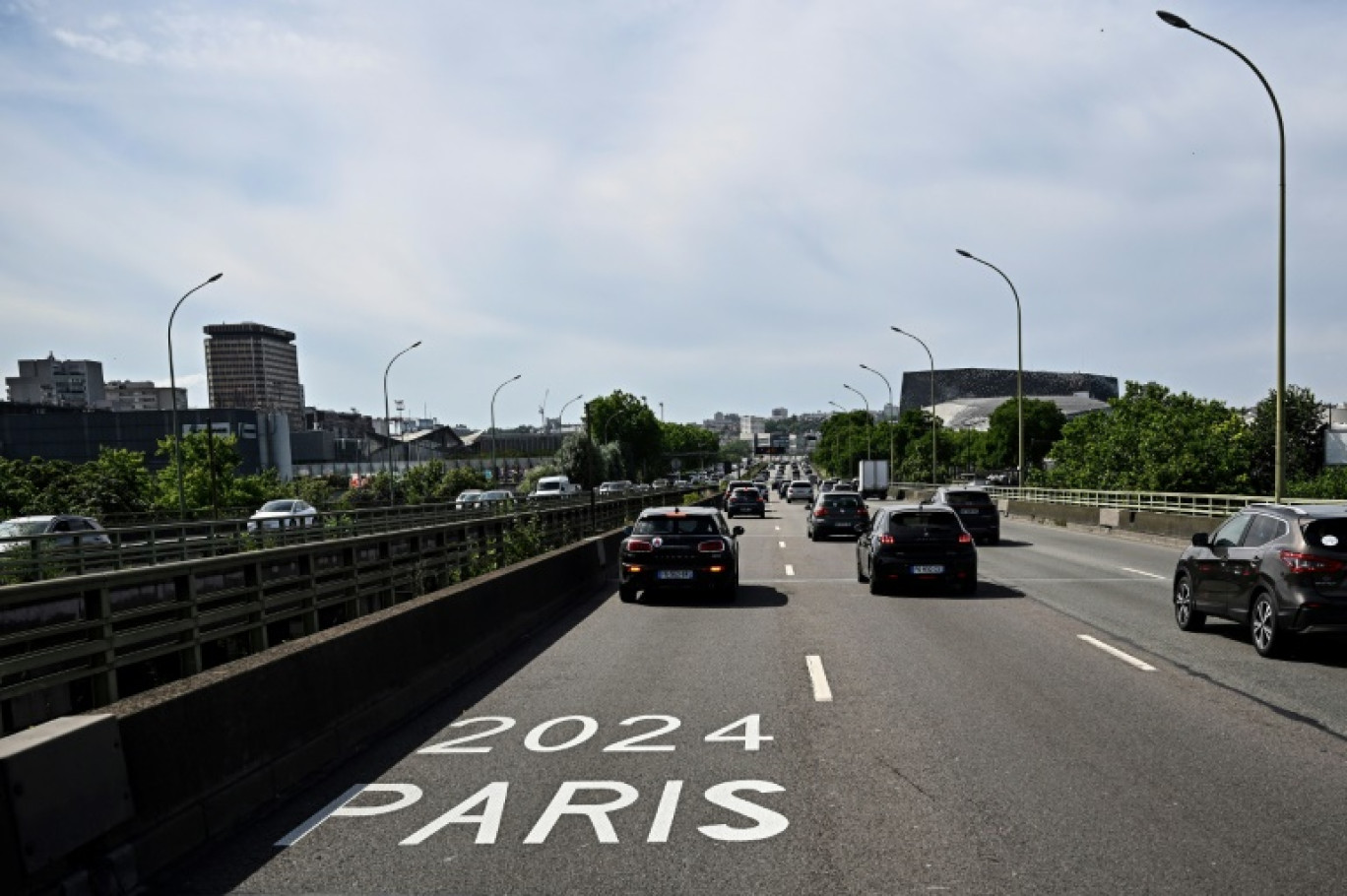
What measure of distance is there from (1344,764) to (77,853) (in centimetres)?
667

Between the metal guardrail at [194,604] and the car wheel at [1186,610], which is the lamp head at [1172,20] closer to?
the car wheel at [1186,610]

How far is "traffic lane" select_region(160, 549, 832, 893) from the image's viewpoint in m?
4.81

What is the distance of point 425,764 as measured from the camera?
269 inches

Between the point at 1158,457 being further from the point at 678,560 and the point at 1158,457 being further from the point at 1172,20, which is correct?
the point at 678,560

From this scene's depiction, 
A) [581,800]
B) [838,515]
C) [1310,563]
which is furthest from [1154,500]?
[581,800]

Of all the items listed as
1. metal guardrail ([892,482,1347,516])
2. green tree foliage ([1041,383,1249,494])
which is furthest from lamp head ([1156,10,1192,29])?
green tree foliage ([1041,383,1249,494])

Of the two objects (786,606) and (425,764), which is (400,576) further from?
(425,764)

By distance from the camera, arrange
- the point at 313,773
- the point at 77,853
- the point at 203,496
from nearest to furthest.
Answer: the point at 77,853
the point at 313,773
the point at 203,496

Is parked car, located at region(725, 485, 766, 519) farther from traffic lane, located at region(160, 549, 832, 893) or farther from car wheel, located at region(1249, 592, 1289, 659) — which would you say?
traffic lane, located at region(160, 549, 832, 893)

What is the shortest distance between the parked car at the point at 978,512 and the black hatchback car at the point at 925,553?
13.5 m

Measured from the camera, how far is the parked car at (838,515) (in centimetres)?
3291

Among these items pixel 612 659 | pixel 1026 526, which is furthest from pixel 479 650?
pixel 1026 526

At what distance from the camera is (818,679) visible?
31.7 ft

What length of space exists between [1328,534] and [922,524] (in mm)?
7607
